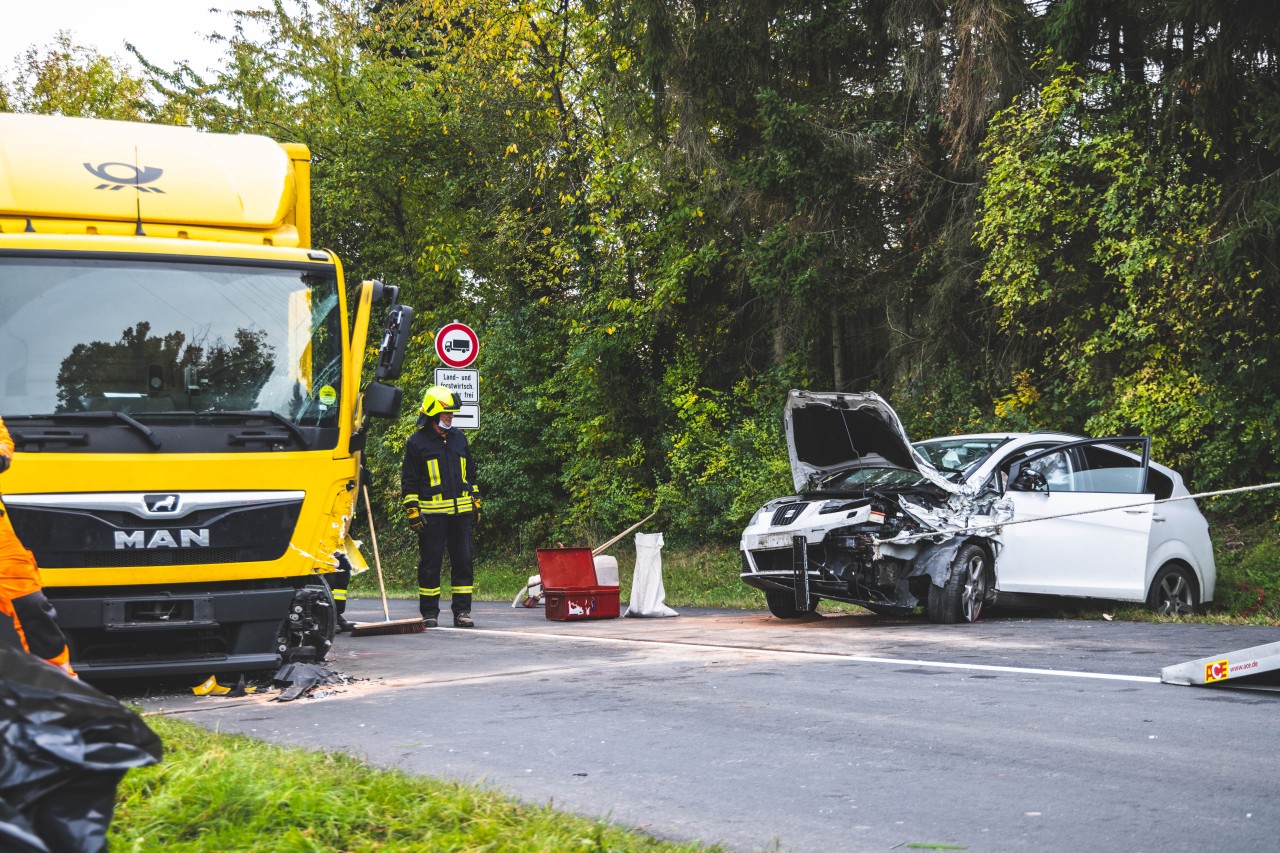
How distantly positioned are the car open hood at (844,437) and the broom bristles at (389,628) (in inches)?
149

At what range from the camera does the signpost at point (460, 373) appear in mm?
15041

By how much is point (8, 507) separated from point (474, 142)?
18832 millimetres

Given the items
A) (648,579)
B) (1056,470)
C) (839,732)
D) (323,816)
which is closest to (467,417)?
(648,579)

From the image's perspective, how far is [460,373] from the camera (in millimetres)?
15297

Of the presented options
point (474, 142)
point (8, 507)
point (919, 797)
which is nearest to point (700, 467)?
point (474, 142)

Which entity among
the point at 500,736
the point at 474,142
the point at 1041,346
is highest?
the point at 474,142

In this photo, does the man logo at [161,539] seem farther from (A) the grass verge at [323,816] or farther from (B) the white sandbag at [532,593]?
(B) the white sandbag at [532,593]

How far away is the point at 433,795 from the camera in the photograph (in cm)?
461

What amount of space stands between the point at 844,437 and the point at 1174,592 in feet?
10.8

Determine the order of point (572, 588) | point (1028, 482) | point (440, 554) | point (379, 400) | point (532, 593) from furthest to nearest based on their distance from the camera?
point (532, 593) → point (572, 588) → point (440, 554) → point (1028, 482) → point (379, 400)

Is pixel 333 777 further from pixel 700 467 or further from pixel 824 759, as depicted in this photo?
pixel 700 467

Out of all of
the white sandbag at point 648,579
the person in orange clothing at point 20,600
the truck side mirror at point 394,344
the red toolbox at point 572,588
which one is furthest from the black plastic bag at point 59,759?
the white sandbag at point 648,579

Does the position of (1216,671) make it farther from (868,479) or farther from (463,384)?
(463,384)

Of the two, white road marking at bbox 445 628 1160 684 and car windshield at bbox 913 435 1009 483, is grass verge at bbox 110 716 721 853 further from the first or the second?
car windshield at bbox 913 435 1009 483
